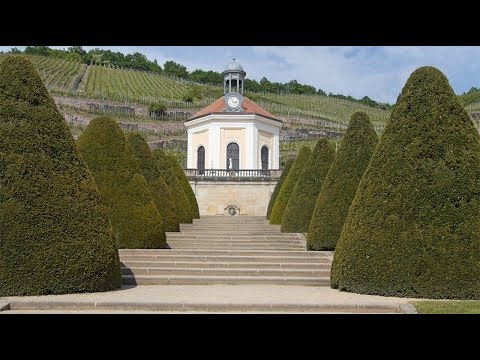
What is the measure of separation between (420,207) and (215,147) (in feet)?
106

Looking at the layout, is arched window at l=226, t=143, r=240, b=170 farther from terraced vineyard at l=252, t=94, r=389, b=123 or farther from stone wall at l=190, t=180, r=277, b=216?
terraced vineyard at l=252, t=94, r=389, b=123

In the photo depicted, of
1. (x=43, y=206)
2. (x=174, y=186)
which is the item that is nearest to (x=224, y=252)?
(x=43, y=206)

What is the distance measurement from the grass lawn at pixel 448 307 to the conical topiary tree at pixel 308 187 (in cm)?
1069

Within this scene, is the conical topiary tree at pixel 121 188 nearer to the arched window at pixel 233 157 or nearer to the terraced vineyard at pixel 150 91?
the arched window at pixel 233 157

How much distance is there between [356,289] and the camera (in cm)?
1152

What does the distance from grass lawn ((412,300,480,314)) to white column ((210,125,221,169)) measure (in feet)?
108

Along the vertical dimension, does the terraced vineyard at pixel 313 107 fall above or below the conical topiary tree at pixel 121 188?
above

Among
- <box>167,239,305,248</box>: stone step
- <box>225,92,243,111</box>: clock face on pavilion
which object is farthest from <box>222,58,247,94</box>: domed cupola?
<box>167,239,305,248</box>: stone step

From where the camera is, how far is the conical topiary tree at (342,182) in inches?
647

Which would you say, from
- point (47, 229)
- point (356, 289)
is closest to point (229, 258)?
point (356, 289)

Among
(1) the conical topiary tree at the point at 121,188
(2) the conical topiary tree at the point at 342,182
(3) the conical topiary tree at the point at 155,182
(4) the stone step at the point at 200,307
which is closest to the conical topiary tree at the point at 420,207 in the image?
(4) the stone step at the point at 200,307

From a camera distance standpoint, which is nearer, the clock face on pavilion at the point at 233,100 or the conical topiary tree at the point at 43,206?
the conical topiary tree at the point at 43,206
